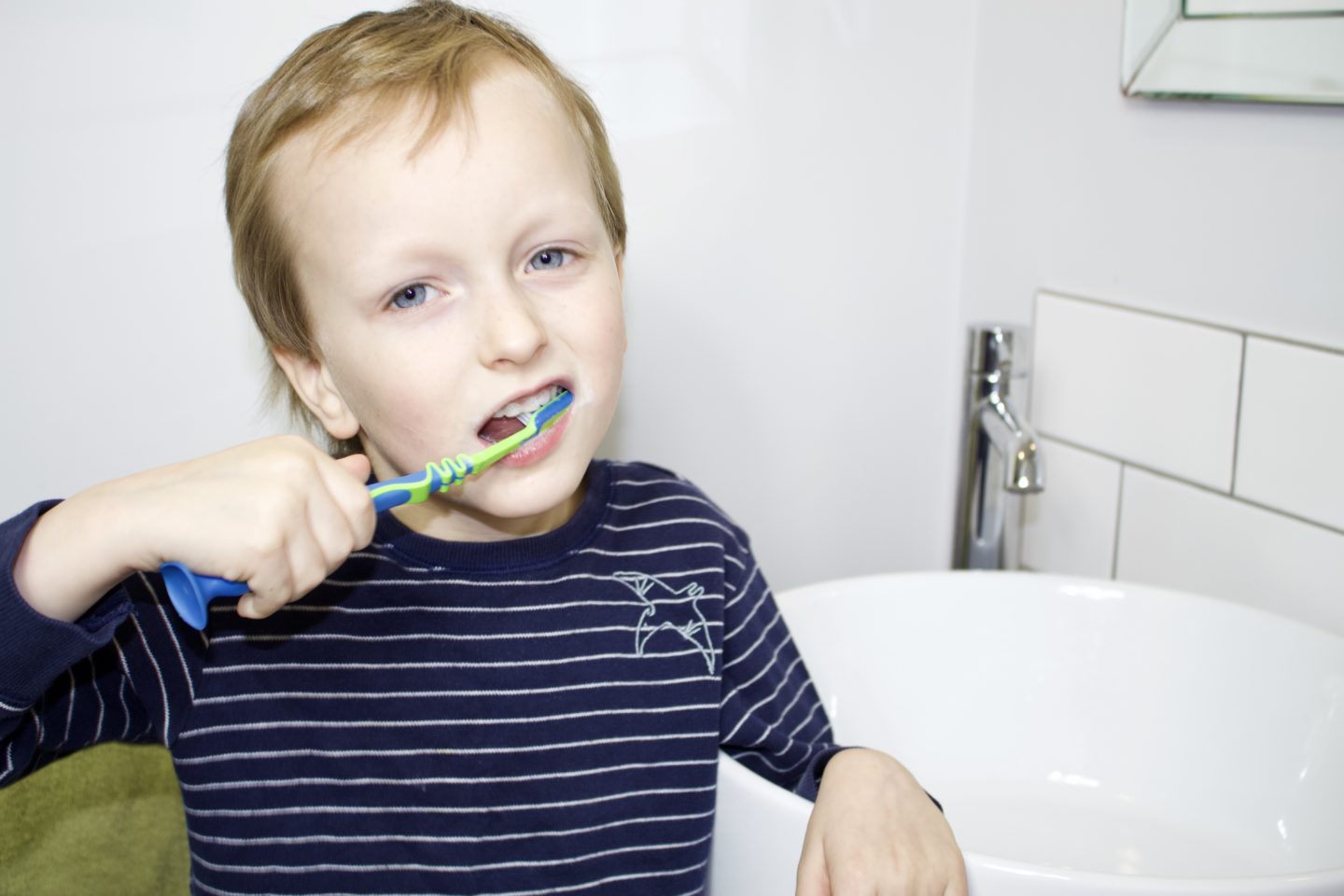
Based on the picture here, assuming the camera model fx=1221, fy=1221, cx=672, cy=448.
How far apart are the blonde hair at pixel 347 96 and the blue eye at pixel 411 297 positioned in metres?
0.07

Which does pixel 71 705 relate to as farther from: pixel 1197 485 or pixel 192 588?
pixel 1197 485

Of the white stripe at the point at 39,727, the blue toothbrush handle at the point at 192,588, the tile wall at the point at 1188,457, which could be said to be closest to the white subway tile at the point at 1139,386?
the tile wall at the point at 1188,457

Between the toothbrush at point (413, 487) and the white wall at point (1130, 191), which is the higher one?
the white wall at point (1130, 191)

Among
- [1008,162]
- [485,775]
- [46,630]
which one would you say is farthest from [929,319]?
[46,630]

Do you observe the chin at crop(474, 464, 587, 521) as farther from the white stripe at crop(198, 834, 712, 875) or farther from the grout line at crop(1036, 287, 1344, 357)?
the grout line at crop(1036, 287, 1344, 357)

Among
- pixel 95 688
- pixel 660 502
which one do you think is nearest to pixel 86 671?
pixel 95 688

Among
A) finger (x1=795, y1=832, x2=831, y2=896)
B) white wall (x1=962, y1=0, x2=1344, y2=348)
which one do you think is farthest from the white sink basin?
white wall (x1=962, y1=0, x2=1344, y2=348)

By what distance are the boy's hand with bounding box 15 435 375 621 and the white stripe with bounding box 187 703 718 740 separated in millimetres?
156

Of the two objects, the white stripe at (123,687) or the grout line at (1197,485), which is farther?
the grout line at (1197,485)

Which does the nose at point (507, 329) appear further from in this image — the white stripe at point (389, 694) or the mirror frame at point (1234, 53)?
the mirror frame at point (1234, 53)

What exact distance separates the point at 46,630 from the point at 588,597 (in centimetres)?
33

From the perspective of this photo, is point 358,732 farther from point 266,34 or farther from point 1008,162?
point 1008,162

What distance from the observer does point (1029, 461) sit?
1.03 meters

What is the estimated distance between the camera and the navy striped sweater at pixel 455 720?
2.43 ft
